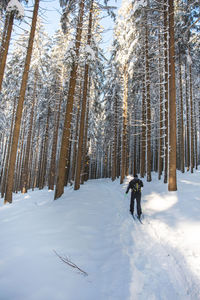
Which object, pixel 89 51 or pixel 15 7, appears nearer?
pixel 15 7

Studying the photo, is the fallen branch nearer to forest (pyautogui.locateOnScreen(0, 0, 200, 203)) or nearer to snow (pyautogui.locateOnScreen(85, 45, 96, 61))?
forest (pyautogui.locateOnScreen(0, 0, 200, 203))

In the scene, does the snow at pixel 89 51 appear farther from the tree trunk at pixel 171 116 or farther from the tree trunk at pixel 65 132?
the tree trunk at pixel 171 116

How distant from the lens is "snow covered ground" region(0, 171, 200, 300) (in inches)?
107

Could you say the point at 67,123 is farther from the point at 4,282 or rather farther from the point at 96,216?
the point at 4,282

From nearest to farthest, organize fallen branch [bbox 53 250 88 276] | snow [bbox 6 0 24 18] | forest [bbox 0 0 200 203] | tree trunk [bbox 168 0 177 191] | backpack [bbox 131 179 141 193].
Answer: fallen branch [bbox 53 250 88 276] < backpack [bbox 131 179 141 193] < tree trunk [bbox 168 0 177 191] < snow [bbox 6 0 24 18] < forest [bbox 0 0 200 203]

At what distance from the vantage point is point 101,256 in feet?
12.6

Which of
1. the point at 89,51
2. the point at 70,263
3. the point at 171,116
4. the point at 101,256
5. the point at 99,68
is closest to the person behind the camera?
the point at 70,263

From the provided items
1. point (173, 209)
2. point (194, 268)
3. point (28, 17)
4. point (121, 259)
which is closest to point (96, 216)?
point (121, 259)

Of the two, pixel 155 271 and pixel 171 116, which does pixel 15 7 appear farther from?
pixel 155 271

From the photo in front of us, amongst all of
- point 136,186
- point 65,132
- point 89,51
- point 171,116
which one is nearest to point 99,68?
point 89,51

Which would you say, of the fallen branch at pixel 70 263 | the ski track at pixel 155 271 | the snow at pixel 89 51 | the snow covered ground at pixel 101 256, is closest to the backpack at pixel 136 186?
the snow covered ground at pixel 101 256

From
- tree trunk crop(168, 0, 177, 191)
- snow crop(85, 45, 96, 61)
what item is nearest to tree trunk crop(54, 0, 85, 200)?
snow crop(85, 45, 96, 61)

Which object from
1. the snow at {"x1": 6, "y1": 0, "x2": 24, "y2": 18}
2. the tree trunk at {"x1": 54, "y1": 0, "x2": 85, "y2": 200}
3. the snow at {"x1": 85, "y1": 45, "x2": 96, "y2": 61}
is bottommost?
the tree trunk at {"x1": 54, "y1": 0, "x2": 85, "y2": 200}

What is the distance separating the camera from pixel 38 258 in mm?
3385
